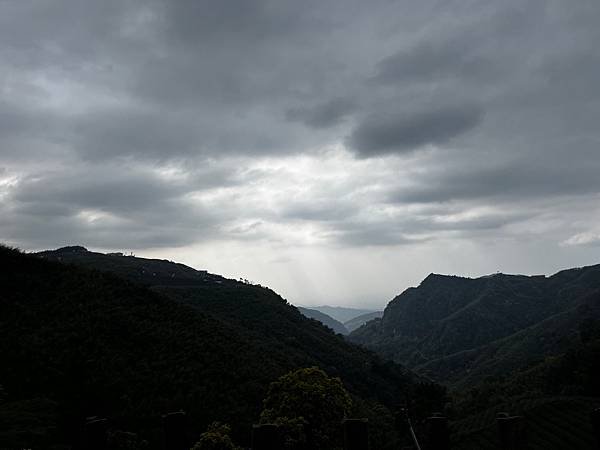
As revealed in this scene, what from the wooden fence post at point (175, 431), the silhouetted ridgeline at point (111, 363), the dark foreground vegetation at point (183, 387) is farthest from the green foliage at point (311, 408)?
the wooden fence post at point (175, 431)

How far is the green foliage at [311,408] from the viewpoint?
2853 centimetres

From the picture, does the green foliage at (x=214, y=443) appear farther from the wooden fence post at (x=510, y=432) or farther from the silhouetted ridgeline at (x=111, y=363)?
the wooden fence post at (x=510, y=432)

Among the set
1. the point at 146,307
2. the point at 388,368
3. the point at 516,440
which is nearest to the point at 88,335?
the point at 146,307

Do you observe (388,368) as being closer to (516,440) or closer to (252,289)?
(252,289)

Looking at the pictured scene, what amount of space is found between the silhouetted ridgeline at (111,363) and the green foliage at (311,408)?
860 centimetres

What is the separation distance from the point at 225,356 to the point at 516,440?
52.8 meters

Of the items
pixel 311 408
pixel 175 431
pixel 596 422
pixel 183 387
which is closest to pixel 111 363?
pixel 183 387

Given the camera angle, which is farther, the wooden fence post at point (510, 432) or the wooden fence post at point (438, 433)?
the wooden fence post at point (510, 432)

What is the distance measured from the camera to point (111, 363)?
137ft

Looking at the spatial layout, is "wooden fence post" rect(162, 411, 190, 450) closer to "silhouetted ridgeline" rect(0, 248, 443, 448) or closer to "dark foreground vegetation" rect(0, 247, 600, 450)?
"dark foreground vegetation" rect(0, 247, 600, 450)

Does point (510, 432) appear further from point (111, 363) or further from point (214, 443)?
point (111, 363)

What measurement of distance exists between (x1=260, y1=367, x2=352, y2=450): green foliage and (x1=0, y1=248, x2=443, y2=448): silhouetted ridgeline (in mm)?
8596

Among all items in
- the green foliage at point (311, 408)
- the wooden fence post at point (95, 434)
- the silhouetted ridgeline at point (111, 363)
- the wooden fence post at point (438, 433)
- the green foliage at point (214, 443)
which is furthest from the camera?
the silhouetted ridgeline at point (111, 363)

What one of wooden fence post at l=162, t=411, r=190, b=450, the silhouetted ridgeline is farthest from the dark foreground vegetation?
the silhouetted ridgeline
